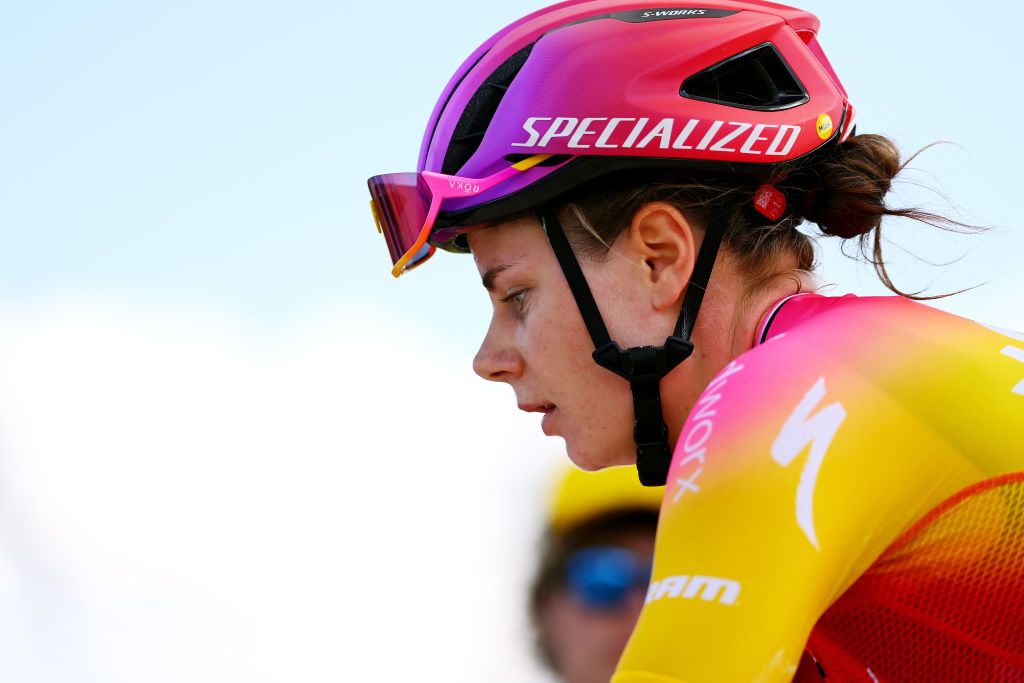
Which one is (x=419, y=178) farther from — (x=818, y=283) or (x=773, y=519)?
(x=773, y=519)

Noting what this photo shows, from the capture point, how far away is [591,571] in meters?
6.35

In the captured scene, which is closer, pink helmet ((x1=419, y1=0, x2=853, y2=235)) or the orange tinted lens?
pink helmet ((x1=419, y1=0, x2=853, y2=235))

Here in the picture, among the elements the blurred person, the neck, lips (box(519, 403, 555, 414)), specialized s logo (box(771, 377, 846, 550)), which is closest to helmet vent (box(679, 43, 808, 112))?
the neck

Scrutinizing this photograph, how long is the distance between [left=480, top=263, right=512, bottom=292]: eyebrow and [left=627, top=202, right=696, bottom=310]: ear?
359 millimetres

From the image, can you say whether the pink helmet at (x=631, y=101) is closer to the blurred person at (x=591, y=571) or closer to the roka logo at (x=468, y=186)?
the roka logo at (x=468, y=186)

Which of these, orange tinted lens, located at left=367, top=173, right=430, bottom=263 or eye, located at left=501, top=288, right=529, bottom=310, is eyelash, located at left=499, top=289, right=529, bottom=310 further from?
orange tinted lens, located at left=367, top=173, right=430, bottom=263

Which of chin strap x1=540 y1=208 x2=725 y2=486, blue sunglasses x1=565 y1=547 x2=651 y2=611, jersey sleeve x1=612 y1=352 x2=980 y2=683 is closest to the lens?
jersey sleeve x1=612 y1=352 x2=980 y2=683

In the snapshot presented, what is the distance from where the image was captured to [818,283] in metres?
3.35

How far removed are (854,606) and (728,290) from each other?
3.23 feet

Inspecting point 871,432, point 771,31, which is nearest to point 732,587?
point 871,432

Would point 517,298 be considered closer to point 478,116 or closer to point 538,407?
point 538,407

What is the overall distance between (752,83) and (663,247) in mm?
537

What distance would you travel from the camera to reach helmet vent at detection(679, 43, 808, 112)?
3.19 m

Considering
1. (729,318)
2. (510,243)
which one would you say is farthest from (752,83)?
(510,243)
